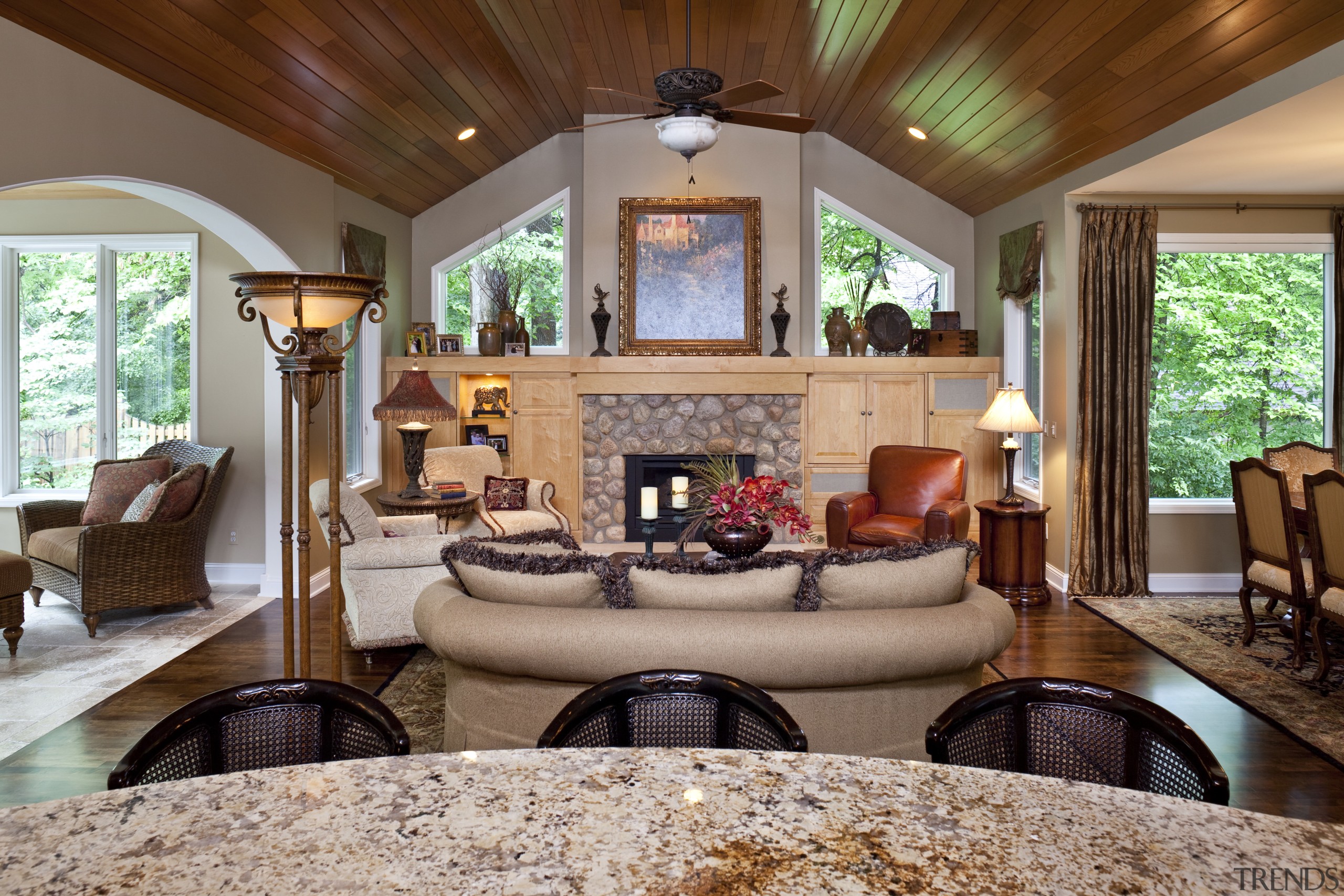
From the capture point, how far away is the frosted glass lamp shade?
5641 mm

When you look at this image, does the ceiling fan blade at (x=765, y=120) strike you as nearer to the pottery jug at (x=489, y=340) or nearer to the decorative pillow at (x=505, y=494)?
the decorative pillow at (x=505, y=494)

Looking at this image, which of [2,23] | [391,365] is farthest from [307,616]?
[391,365]

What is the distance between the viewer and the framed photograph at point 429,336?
7.12 metres

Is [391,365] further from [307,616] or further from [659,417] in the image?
[307,616]

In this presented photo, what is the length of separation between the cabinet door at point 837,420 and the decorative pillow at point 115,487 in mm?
4491

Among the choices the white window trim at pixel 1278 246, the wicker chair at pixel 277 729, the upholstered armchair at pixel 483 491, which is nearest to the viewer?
the wicker chair at pixel 277 729

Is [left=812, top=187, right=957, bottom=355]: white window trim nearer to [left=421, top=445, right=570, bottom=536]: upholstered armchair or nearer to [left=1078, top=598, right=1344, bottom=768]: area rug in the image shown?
[left=421, top=445, right=570, bottom=536]: upholstered armchair

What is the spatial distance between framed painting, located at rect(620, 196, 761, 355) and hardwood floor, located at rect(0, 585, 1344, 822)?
305 cm

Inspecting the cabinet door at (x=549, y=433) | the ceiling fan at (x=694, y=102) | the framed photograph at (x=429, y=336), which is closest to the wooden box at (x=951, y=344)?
the cabinet door at (x=549, y=433)

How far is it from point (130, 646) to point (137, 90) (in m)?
2.71

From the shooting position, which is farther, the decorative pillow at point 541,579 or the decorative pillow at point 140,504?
the decorative pillow at point 140,504

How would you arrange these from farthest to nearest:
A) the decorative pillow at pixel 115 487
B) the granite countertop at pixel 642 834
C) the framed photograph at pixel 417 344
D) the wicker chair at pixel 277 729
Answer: the framed photograph at pixel 417 344, the decorative pillow at pixel 115 487, the wicker chair at pixel 277 729, the granite countertop at pixel 642 834

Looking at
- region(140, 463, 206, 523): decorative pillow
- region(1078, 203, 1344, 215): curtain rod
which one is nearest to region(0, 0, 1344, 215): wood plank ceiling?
region(1078, 203, 1344, 215): curtain rod

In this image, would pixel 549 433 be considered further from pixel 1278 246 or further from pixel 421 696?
pixel 1278 246
